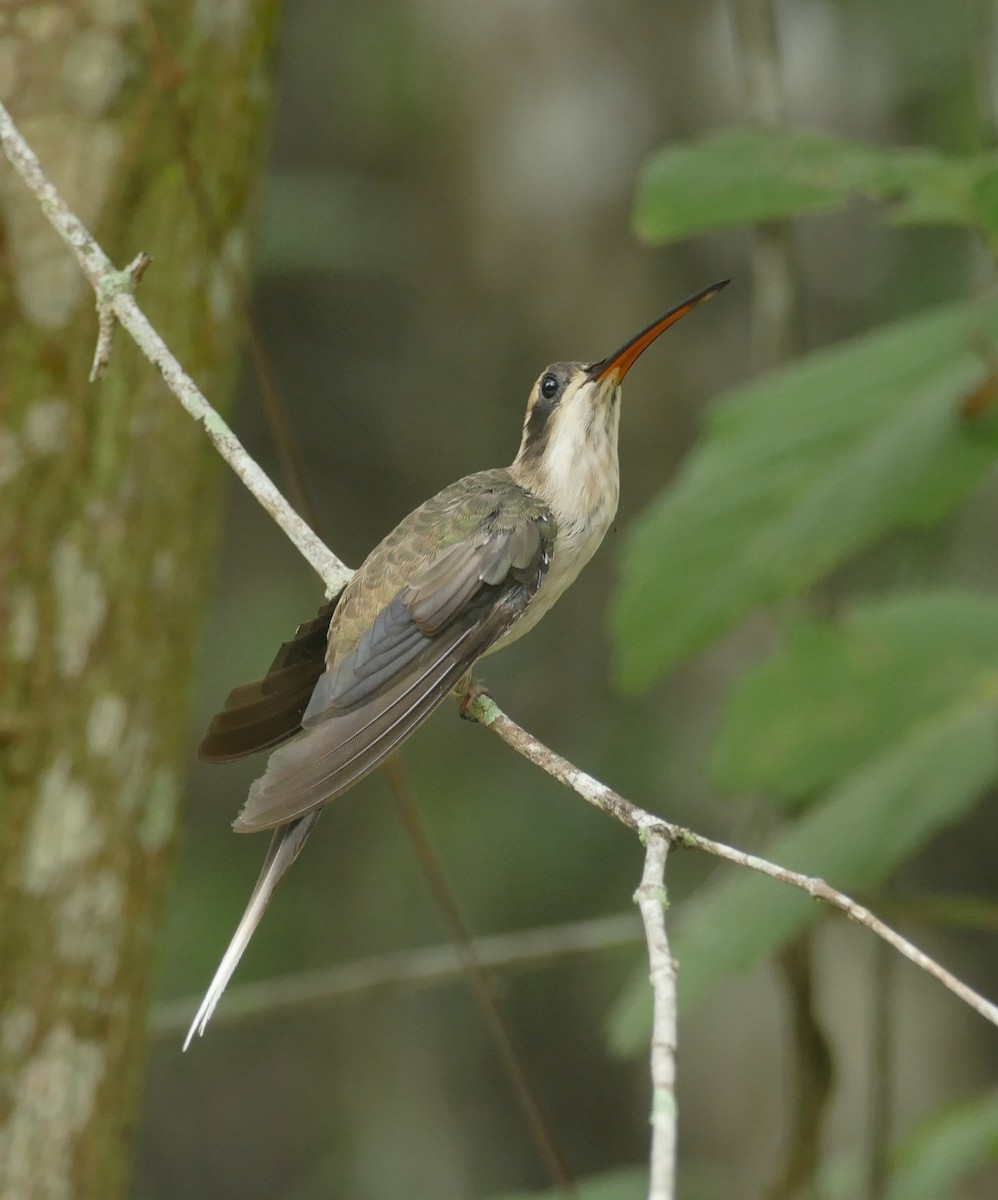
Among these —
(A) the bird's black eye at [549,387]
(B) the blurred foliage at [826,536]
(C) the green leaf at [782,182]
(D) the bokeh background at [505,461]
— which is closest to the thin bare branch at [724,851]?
(B) the blurred foliage at [826,536]

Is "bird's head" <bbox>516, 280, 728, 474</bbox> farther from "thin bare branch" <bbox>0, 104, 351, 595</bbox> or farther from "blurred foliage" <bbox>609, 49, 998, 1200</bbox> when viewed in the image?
"thin bare branch" <bbox>0, 104, 351, 595</bbox>

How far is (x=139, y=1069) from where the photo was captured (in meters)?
3.29

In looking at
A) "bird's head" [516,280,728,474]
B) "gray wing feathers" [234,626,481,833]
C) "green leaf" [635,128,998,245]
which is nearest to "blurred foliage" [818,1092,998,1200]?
"gray wing feathers" [234,626,481,833]

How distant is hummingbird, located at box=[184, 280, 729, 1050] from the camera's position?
248 cm

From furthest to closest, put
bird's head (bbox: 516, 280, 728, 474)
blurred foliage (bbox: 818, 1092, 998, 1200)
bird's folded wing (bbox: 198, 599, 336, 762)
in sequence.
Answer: bird's head (bbox: 516, 280, 728, 474)
blurred foliage (bbox: 818, 1092, 998, 1200)
bird's folded wing (bbox: 198, 599, 336, 762)

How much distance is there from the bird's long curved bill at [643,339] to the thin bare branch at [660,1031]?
129 centimetres

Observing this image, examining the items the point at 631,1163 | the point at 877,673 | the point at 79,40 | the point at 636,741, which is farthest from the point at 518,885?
the point at 79,40

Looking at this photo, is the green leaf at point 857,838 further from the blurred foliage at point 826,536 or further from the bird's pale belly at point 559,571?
the bird's pale belly at point 559,571

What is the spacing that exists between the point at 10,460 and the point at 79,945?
3.25 feet

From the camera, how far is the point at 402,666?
9.16ft

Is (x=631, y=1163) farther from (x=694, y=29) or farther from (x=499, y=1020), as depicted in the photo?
(x=694, y=29)

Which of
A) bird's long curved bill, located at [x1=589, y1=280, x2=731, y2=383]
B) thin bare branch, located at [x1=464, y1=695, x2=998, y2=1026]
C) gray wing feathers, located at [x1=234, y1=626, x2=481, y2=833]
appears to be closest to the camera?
thin bare branch, located at [x1=464, y1=695, x2=998, y2=1026]

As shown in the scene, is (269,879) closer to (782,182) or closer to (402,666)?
(402,666)

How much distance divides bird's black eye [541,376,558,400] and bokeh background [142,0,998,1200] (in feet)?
8.36
